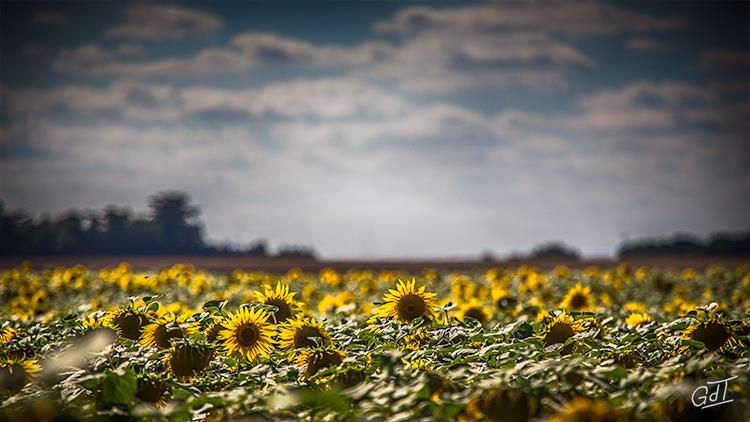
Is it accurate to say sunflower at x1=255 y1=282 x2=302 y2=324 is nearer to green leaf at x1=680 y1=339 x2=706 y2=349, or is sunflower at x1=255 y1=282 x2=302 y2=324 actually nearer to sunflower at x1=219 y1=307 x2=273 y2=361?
sunflower at x1=219 y1=307 x2=273 y2=361

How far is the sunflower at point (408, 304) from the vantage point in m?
6.07

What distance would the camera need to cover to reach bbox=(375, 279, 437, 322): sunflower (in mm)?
6074

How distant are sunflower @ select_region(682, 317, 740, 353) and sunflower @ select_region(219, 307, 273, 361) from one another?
120 inches

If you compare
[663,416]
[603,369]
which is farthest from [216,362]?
[663,416]

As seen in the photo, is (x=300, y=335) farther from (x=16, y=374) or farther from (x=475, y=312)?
(x=475, y=312)

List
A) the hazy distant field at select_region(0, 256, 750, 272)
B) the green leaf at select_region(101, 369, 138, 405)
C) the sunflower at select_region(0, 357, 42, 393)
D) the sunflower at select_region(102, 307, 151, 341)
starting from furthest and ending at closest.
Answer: the hazy distant field at select_region(0, 256, 750, 272), the sunflower at select_region(102, 307, 151, 341), the sunflower at select_region(0, 357, 42, 393), the green leaf at select_region(101, 369, 138, 405)

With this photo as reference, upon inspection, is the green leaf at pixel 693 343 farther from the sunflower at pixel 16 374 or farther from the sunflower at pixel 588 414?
the sunflower at pixel 16 374

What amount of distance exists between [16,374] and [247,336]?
→ 1.51m

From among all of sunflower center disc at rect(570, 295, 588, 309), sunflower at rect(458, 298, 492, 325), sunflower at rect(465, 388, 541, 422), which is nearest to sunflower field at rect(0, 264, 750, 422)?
sunflower at rect(465, 388, 541, 422)

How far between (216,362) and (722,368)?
330 centimetres

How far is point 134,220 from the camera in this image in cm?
5759

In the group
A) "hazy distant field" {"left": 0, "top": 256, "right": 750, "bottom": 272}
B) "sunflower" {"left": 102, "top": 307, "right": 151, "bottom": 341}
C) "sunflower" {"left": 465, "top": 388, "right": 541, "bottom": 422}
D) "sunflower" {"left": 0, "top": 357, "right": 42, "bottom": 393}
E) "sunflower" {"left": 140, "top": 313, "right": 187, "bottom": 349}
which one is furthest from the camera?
"hazy distant field" {"left": 0, "top": 256, "right": 750, "bottom": 272}

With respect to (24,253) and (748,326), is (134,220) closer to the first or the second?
(24,253)

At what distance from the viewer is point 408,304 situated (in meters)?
6.11
